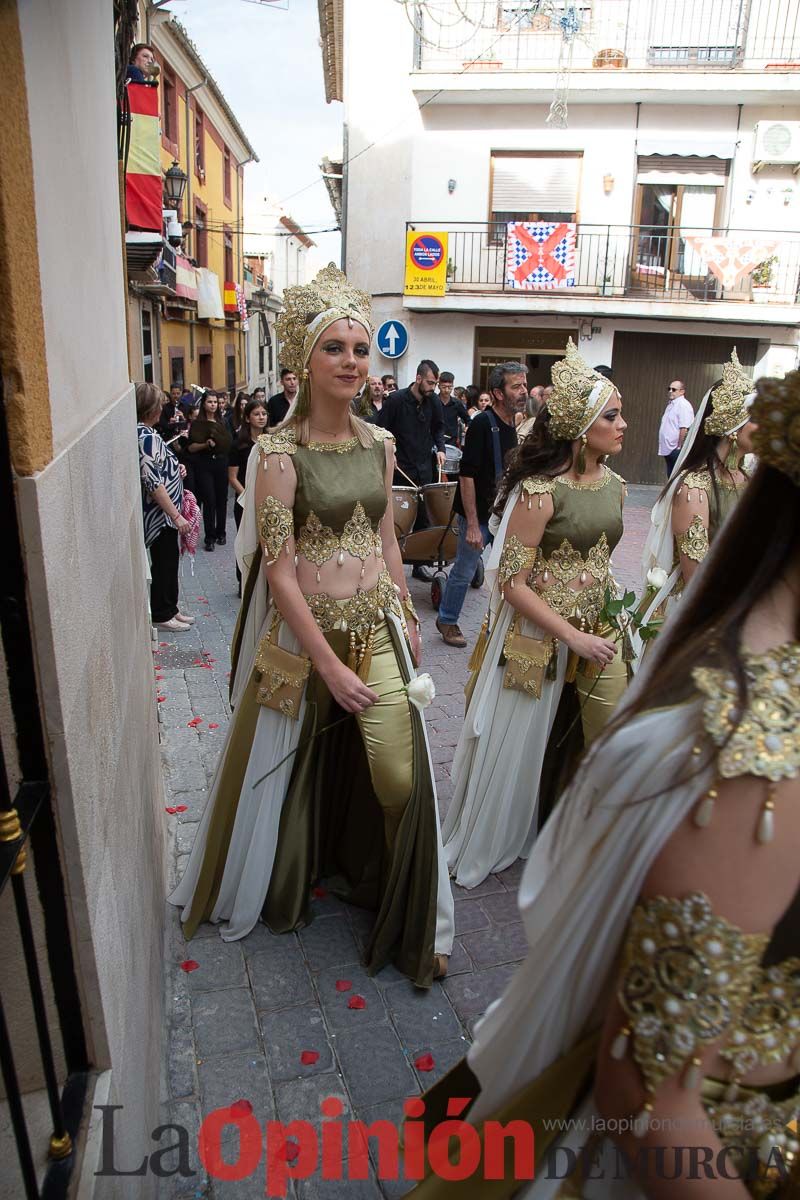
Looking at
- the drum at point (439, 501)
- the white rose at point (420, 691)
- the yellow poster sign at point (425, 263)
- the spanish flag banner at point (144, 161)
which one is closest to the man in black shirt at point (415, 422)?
the drum at point (439, 501)

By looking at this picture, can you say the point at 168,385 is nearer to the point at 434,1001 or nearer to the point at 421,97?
the point at 421,97

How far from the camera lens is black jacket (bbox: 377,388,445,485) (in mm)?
8109

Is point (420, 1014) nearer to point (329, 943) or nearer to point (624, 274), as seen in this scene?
point (329, 943)

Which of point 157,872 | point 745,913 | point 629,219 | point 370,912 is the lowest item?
point 370,912

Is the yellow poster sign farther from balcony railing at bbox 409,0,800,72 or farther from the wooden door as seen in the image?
the wooden door

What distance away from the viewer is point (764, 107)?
15.3 meters

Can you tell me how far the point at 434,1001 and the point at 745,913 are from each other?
2131mm

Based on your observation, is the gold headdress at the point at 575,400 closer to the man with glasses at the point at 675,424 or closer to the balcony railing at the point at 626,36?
the man with glasses at the point at 675,424

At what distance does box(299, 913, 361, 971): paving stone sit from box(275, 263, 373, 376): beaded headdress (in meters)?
2.06

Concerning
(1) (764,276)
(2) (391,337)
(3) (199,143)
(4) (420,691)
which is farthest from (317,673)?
(3) (199,143)

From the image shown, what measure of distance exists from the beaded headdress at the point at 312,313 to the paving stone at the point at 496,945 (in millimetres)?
2187

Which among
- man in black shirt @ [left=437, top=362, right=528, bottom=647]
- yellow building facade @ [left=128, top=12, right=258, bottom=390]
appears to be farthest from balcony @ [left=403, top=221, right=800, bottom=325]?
man in black shirt @ [left=437, top=362, right=528, bottom=647]

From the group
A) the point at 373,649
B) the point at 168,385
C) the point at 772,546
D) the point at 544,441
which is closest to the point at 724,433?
the point at 544,441

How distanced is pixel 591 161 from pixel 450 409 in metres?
8.20
